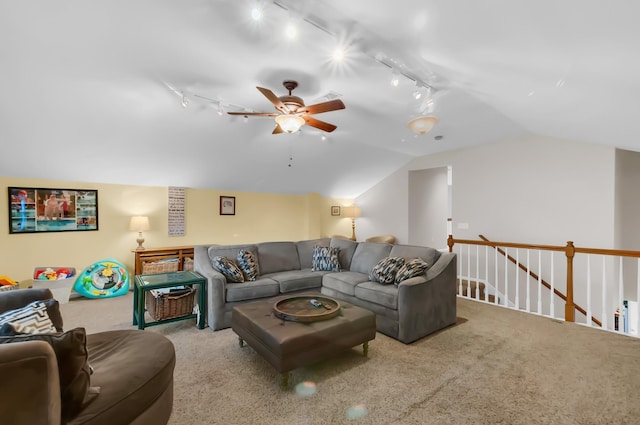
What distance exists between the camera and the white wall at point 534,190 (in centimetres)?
415

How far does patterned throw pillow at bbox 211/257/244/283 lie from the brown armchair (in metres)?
1.54

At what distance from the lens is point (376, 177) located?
6895 millimetres

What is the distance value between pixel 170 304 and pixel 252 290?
2.85ft

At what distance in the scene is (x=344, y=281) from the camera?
145 inches

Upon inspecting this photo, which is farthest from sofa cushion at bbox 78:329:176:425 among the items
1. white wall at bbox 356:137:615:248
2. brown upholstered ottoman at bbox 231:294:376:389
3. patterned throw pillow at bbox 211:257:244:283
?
white wall at bbox 356:137:615:248

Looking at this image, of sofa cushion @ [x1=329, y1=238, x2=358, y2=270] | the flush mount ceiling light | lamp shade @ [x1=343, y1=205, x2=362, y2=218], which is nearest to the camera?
the flush mount ceiling light

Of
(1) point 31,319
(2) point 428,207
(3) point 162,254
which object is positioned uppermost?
(2) point 428,207

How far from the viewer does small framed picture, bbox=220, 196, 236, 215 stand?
590 cm

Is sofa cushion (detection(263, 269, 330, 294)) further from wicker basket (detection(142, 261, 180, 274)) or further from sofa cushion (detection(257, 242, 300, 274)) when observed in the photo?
wicker basket (detection(142, 261, 180, 274))

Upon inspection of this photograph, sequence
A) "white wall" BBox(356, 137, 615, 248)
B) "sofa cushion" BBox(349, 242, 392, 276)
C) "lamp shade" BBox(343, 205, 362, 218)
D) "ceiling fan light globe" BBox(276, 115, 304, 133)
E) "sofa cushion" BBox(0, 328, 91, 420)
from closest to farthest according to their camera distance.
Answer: "sofa cushion" BBox(0, 328, 91, 420) → "ceiling fan light globe" BBox(276, 115, 304, 133) → "sofa cushion" BBox(349, 242, 392, 276) → "white wall" BBox(356, 137, 615, 248) → "lamp shade" BBox(343, 205, 362, 218)

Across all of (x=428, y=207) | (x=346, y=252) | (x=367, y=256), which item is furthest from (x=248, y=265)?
(x=428, y=207)

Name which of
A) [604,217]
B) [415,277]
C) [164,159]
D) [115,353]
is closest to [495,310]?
[415,277]

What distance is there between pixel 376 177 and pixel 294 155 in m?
2.41

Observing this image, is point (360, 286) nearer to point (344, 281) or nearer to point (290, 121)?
point (344, 281)
